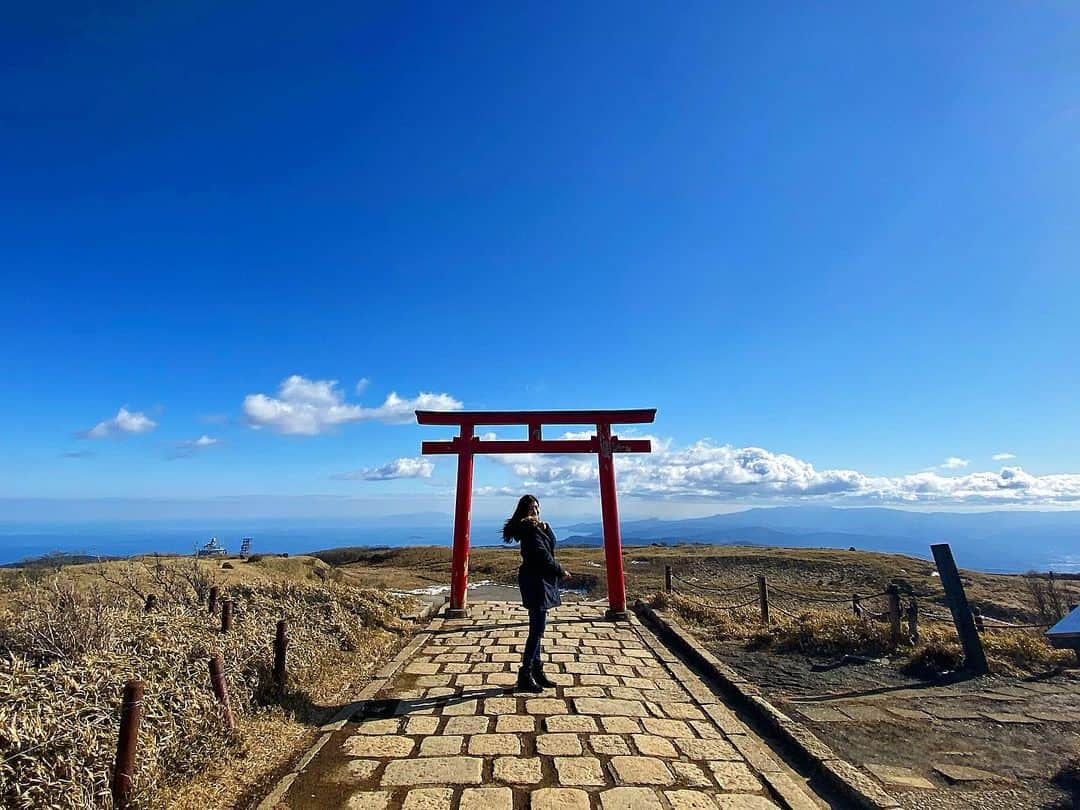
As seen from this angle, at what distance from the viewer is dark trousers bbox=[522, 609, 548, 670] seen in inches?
218

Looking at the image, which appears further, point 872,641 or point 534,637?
point 872,641

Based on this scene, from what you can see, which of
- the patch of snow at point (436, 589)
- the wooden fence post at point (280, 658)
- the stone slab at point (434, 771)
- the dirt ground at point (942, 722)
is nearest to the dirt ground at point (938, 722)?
the dirt ground at point (942, 722)

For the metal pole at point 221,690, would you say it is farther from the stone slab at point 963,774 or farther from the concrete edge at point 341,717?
the stone slab at point 963,774

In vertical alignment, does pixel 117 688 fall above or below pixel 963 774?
above

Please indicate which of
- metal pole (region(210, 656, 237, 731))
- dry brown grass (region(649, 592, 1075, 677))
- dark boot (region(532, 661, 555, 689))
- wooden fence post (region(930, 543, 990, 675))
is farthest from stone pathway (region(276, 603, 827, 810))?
wooden fence post (region(930, 543, 990, 675))

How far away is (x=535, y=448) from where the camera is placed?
10.5m

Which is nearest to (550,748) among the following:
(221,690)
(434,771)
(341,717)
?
(434,771)

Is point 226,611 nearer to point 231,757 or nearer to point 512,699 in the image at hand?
point 231,757

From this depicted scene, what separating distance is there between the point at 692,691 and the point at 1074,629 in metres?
3.27

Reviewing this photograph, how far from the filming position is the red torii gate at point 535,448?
390 inches

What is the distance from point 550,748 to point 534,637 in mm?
1396

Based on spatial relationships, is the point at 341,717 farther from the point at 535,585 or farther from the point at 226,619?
the point at 535,585

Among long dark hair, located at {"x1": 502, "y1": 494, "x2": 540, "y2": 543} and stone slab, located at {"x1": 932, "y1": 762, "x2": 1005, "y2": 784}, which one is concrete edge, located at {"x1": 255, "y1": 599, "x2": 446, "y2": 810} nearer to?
long dark hair, located at {"x1": 502, "y1": 494, "x2": 540, "y2": 543}

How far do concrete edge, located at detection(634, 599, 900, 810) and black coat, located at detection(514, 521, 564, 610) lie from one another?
2.14 m
